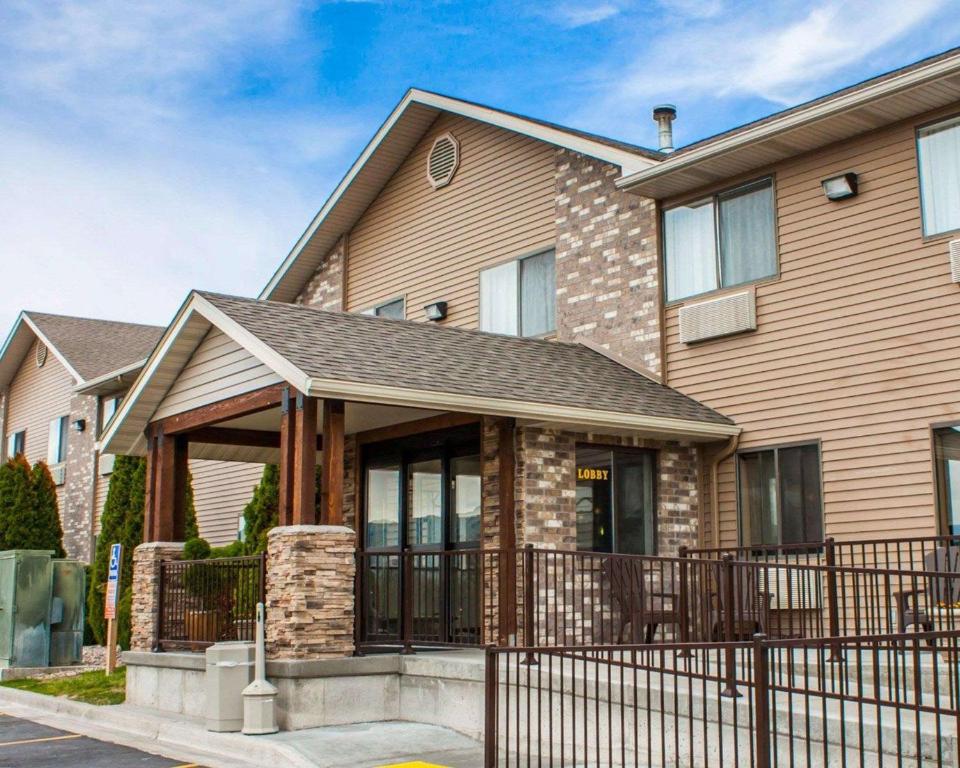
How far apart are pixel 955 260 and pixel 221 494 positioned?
1617 centimetres

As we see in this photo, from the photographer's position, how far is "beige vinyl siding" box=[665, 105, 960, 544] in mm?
12359

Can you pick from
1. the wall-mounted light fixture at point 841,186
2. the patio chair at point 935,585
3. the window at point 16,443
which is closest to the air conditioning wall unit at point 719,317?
the wall-mounted light fixture at point 841,186

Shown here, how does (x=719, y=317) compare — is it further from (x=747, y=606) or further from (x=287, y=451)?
(x=287, y=451)

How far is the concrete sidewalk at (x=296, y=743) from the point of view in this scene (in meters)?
9.68

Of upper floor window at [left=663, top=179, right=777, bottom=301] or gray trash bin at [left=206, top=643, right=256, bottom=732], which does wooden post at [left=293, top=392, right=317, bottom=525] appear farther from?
upper floor window at [left=663, top=179, right=777, bottom=301]

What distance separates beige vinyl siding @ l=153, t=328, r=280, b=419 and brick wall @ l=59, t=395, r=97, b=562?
13.6 m

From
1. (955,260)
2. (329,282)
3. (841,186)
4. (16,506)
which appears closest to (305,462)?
Answer: (841,186)

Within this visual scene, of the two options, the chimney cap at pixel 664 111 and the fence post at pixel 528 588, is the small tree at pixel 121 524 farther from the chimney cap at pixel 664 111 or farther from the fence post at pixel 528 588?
the fence post at pixel 528 588

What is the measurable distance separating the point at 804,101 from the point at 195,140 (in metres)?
20.6

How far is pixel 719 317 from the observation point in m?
14.3

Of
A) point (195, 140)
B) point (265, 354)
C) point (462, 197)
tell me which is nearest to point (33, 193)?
point (195, 140)

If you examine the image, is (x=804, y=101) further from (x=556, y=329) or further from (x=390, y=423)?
(x=390, y=423)

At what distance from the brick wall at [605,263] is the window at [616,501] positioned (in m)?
1.57

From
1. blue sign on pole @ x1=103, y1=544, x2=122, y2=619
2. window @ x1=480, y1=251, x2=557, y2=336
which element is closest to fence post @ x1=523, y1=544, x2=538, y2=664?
window @ x1=480, y1=251, x2=557, y2=336
